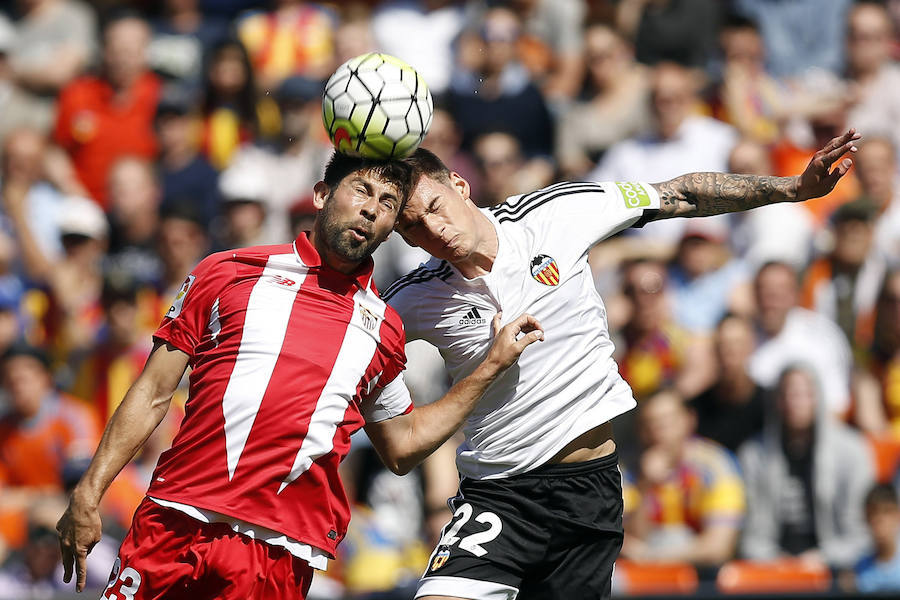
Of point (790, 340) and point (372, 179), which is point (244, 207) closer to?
point (790, 340)

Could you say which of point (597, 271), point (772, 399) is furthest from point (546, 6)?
point (772, 399)

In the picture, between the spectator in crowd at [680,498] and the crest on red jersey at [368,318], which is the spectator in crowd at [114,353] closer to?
the spectator in crowd at [680,498]

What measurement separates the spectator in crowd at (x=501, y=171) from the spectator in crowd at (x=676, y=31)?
172 centimetres

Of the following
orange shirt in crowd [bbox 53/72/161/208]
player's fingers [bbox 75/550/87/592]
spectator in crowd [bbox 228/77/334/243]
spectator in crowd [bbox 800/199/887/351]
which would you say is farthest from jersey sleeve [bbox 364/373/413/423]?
orange shirt in crowd [bbox 53/72/161/208]

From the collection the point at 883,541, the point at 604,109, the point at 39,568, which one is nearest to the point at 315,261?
the point at 39,568

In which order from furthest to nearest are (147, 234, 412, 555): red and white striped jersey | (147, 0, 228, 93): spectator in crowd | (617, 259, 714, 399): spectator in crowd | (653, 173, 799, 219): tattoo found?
1. (147, 0, 228, 93): spectator in crowd
2. (617, 259, 714, 399): spectator in crowd
3. (653, 173, 799, 219): tattoo
4. (147, 234, 412, 555): red and white striped jersey

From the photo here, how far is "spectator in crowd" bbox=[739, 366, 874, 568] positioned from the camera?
28.5ft

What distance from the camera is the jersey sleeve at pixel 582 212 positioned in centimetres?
577

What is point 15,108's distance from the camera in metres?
11.9

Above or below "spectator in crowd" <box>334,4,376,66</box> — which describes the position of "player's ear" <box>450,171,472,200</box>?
below

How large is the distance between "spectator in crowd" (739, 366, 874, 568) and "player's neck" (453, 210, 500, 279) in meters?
3.94

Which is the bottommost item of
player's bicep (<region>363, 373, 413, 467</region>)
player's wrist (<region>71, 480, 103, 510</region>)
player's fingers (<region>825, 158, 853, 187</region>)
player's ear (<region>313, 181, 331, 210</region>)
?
player's wrist (<region>71, 480, 103, 510</region>)

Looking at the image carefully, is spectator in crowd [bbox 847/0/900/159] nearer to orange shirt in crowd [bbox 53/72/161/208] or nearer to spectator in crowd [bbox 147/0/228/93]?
spectator in crowd [bbox 147/0/228/93]

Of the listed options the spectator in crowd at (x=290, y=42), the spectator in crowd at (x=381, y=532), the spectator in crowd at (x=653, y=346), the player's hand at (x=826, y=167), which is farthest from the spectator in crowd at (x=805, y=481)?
the spectator in crowd at (x=290, y=42)
